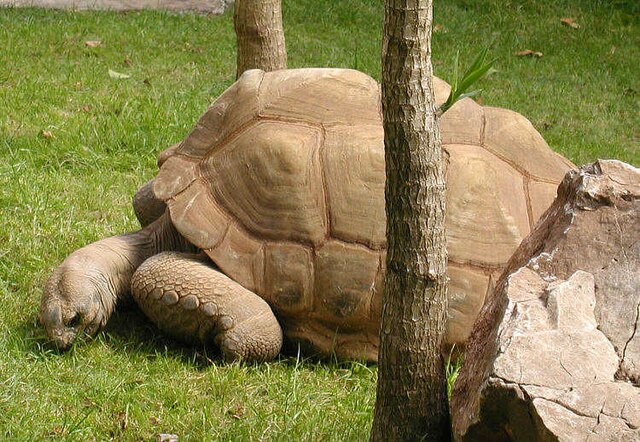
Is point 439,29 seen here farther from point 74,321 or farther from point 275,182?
point 74,321

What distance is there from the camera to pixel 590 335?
284cm

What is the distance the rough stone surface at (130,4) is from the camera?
10.7 metres

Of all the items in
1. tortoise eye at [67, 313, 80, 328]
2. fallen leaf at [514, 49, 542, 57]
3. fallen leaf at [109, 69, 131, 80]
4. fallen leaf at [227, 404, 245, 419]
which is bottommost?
fallen leaf at [227, 404, 245, 419]

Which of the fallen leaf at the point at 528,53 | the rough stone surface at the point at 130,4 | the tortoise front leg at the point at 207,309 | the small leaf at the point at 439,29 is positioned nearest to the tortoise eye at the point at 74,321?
the tortoise front leg at the point at 207,309

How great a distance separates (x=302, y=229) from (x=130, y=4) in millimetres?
7362

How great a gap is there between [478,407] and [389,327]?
55 centimetres


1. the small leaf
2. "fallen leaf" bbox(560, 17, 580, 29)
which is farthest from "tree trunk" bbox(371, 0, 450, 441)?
"fallen leaf" bbox(560, 17, 580, 29)

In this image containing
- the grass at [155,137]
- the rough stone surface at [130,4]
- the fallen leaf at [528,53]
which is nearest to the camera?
the grass at [155,137]

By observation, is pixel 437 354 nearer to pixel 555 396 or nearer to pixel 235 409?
pixel 555 396

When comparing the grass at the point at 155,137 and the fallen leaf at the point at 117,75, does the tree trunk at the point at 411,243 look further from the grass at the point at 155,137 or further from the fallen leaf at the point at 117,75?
the fallen leaf at the point at 117,75

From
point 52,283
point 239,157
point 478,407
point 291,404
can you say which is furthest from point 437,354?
point 52,283

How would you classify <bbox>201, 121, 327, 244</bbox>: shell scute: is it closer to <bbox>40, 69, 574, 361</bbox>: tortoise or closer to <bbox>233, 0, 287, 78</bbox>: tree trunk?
<bbox>40, 69, 574, 361</bbox>: tortoise

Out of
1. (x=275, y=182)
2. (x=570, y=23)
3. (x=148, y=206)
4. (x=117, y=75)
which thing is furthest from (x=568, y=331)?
(x=570, y=23)

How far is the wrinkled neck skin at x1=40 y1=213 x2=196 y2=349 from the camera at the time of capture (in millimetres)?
4266
